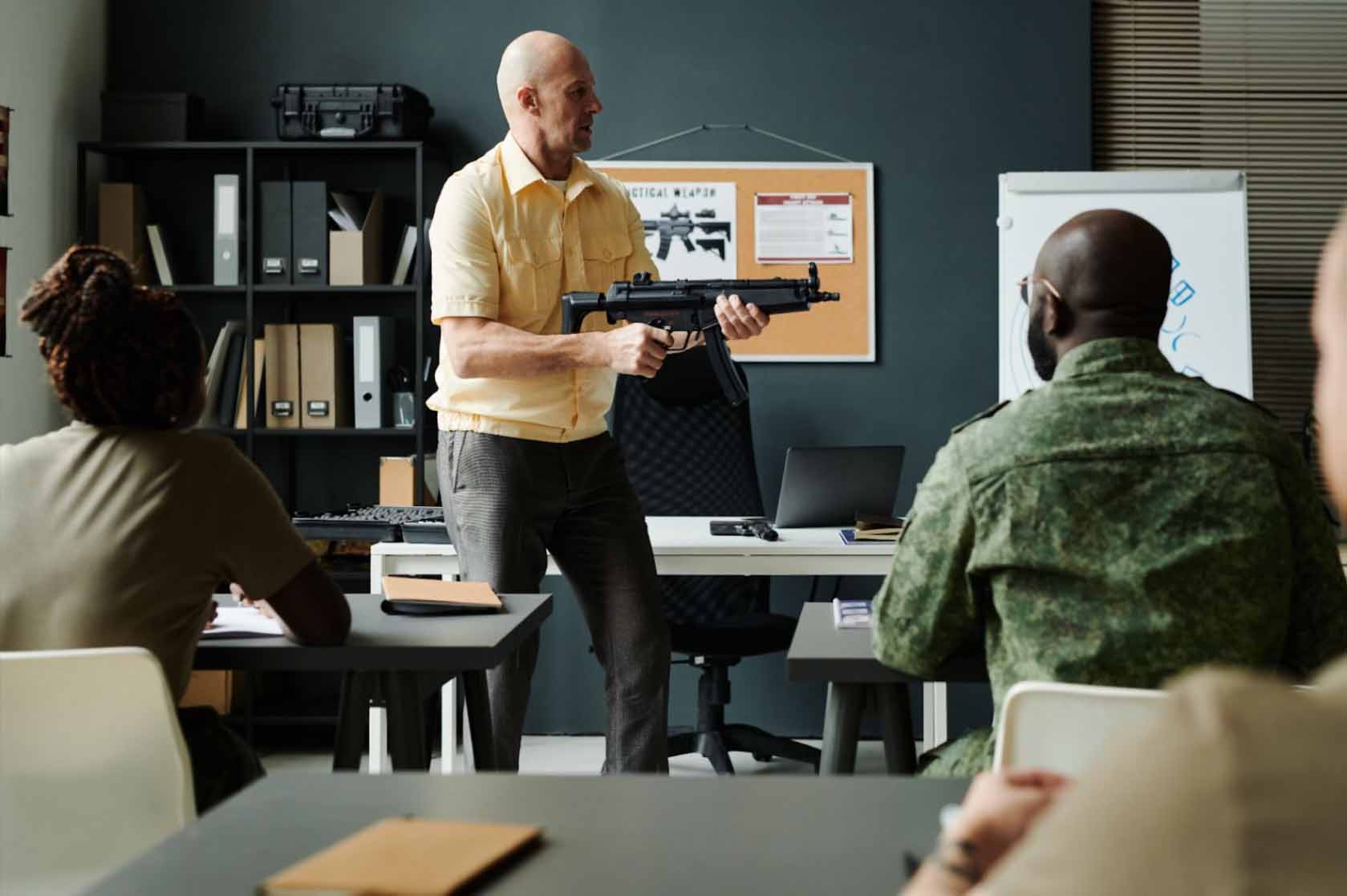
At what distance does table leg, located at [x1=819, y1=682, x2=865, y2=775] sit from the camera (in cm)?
207

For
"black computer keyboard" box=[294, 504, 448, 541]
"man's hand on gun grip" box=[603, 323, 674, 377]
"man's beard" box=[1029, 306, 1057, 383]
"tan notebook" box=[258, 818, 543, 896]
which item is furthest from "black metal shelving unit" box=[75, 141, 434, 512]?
"tan notebook" box=[258, 818, 543, 896]

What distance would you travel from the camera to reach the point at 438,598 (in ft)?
7.44

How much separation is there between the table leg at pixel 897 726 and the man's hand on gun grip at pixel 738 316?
41.6 inches

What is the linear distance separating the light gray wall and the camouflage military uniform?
3.48 m

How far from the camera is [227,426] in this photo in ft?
15.4

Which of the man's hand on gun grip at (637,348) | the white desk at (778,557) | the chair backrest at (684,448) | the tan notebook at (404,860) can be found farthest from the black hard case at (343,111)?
the tan notebook at (404,860)

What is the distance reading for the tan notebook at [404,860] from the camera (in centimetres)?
80

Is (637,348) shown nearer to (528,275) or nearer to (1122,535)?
(528,275)

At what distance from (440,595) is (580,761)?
2.34 meters

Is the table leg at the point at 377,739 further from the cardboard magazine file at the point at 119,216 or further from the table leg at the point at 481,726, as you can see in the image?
the cardboard magazine file at the point at 119,216

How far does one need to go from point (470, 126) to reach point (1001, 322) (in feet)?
6.43

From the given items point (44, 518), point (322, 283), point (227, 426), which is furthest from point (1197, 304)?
point (44, 518)

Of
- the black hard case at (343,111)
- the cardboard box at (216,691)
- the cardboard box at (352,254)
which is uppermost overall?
the black hard case at (343,111)

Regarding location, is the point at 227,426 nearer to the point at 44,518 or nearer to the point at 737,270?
the point at 737,270
